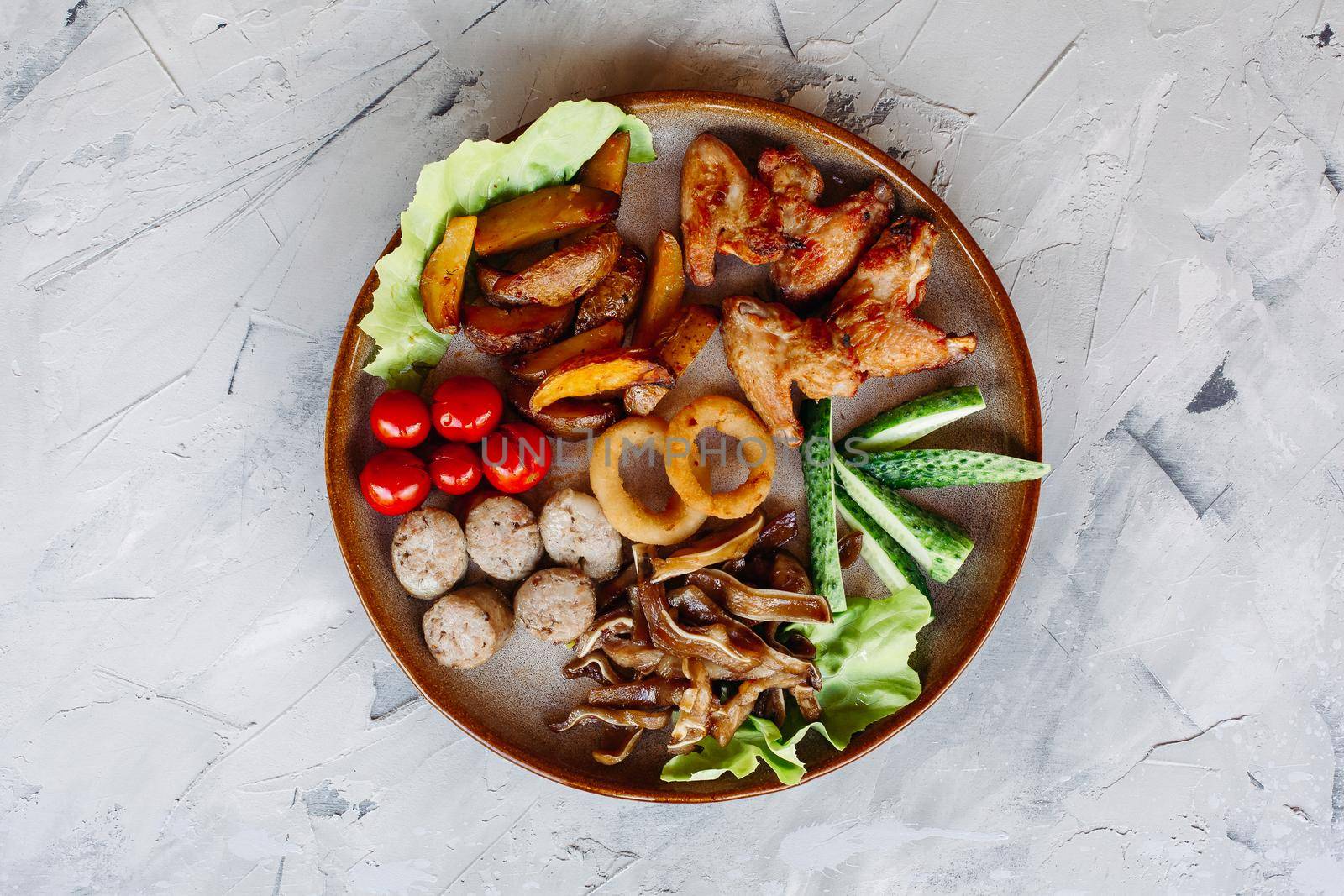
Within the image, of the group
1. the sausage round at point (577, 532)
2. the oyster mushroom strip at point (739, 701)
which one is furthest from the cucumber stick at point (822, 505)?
the sausage round at point (577, 532)

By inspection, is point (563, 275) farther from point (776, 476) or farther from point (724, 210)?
point (776, 476)

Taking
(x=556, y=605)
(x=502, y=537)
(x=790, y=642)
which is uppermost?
(x=502, y=537)

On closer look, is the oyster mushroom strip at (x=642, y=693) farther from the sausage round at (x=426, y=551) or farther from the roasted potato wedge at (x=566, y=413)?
the roasted potato wedge at (x=566, y=413)

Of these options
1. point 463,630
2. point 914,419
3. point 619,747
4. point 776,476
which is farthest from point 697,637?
point 914,419

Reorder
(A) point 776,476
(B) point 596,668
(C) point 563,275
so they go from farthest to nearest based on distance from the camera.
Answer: (A) point 776,476 < (B) point 596,668 < (C) point 563,275

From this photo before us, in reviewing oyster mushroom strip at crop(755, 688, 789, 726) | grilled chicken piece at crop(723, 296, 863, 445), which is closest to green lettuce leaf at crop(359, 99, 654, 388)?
grilled chicken piece at crop(723, 296, 863, 445)

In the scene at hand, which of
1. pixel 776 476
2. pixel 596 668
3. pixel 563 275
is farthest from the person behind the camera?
pixel 776 476
